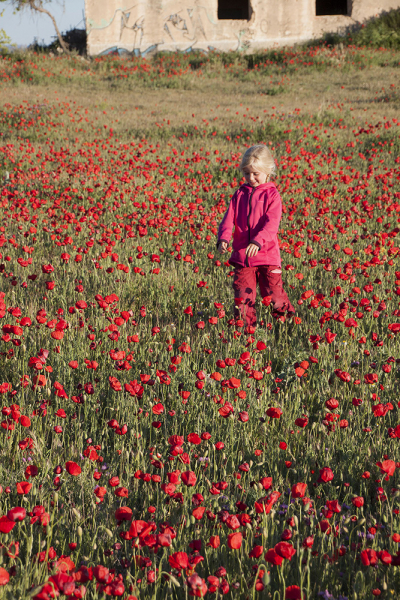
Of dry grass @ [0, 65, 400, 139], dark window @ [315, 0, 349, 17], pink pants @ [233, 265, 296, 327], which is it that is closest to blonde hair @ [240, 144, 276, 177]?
pink pants @ [233, 265, 296, 327]

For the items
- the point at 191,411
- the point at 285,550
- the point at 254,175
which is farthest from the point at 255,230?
the point at 285,550

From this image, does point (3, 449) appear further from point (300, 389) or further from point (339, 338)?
point (339, 338)

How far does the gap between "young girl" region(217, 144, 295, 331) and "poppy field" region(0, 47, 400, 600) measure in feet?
0.53

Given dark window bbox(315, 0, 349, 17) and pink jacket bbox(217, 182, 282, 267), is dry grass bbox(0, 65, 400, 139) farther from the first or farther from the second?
dark window bbox(315, 0, 349, 17)

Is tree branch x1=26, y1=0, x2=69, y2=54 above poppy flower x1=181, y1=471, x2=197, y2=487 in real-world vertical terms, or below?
above

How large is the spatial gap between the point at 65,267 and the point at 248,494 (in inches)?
133

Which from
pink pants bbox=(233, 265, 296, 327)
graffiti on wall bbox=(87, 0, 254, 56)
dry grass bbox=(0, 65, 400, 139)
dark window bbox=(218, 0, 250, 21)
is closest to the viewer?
pink pants bbox=(233, 265, 296, 327)

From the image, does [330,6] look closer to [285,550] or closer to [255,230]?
[255,230]

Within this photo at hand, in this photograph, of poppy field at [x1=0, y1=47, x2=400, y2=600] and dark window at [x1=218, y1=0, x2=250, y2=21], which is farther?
dark window at [x1=218, y1=0, x2=250, y2=21]

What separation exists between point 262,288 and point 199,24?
28.0 metres

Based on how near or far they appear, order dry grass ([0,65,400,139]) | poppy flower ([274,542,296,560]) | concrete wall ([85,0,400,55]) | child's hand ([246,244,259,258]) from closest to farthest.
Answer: poppy flower ([274,542,296,560]), child's hand ([246,244,259,258]), dry grass ([0,65,400,139]), concrete wall ([85,0,400,55])

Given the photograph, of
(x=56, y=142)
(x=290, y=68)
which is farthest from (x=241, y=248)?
(x=290, y=68)

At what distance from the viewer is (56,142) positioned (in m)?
11.7

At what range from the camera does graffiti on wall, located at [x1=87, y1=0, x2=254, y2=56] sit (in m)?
27.3
